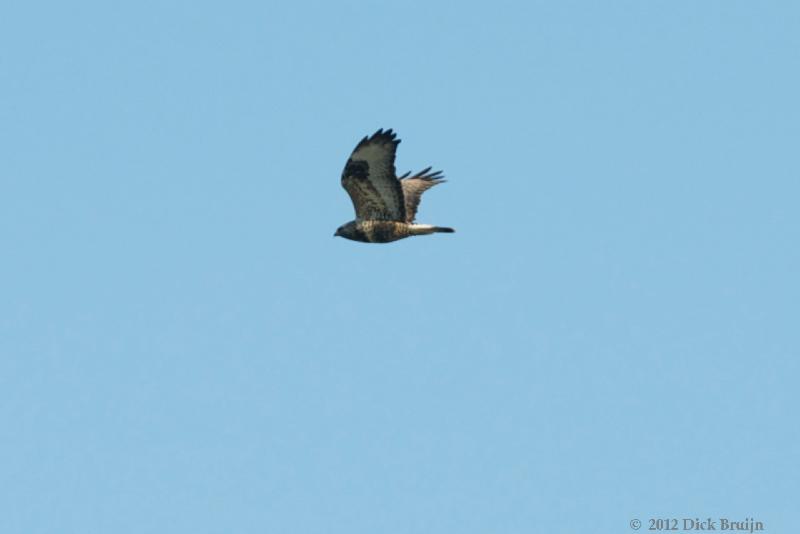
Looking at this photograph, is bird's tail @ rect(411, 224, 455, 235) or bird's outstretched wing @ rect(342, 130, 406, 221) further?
bird's tail @ rect(411, 224, 455, 235)

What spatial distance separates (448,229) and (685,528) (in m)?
6.44

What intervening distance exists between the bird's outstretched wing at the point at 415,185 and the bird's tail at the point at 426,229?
6.30 feet

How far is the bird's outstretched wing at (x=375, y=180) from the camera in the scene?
22.7 m

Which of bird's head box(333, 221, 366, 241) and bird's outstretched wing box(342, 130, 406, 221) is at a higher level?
bird's outstretched wing box(342, 130, 406, 221)

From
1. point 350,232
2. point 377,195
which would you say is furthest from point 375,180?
point 350,232

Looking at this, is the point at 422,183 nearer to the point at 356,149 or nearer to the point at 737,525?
the point at 356,149

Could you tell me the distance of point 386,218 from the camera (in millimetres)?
24156

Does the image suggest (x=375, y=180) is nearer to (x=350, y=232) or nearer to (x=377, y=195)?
(x=377, y=195)

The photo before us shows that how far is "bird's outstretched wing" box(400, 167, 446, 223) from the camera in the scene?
26.6 meters

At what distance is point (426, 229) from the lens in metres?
24.0

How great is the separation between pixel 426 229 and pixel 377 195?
1093 millimetres

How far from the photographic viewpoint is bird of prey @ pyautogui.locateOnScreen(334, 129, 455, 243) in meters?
22.8

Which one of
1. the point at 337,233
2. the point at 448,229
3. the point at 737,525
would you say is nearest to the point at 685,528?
the point at 737,525

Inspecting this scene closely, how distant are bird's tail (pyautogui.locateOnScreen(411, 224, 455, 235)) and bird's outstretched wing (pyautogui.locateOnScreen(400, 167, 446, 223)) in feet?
6.30
